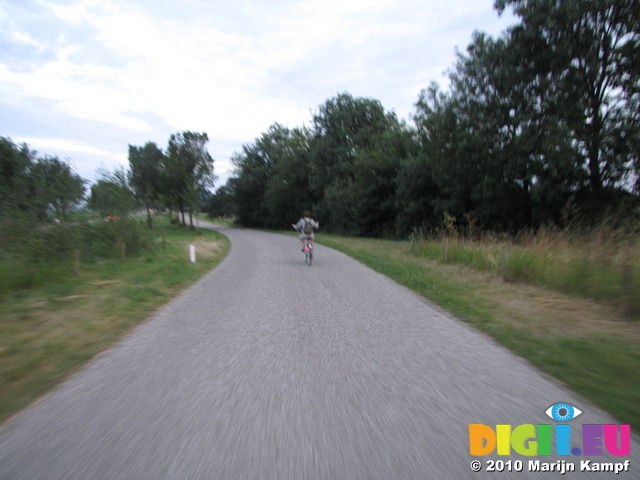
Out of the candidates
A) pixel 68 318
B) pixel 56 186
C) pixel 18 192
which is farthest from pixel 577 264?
pixel 56 186

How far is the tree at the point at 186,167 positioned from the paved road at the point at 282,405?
33.0 metres

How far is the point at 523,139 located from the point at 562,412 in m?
21.2

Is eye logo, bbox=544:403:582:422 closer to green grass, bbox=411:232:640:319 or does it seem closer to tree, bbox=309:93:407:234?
green grass, bbox=411:232:640:319

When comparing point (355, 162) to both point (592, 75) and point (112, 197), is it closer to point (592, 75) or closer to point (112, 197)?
point (592, 75)

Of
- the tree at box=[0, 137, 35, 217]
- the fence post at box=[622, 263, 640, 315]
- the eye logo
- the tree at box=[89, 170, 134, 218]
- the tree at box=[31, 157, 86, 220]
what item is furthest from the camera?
the tree at box=[89, 170, 134, 218]

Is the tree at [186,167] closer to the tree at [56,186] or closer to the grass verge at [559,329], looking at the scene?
the tree at [56,186]

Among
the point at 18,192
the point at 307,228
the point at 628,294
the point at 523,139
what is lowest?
the point at 628,294

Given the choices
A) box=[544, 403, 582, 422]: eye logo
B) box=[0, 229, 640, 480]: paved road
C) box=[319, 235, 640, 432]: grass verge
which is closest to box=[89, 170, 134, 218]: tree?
box=[0, 229, 640, 480]: paved road

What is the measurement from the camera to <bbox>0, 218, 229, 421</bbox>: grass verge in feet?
13.2

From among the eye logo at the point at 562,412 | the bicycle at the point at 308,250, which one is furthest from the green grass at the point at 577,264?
the bicycle at the point at 308,250

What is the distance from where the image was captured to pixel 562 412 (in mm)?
3209

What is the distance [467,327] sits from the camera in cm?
598

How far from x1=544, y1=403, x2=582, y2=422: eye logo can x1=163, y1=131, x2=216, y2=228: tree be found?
3557 cm

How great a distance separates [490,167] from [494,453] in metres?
24.0
